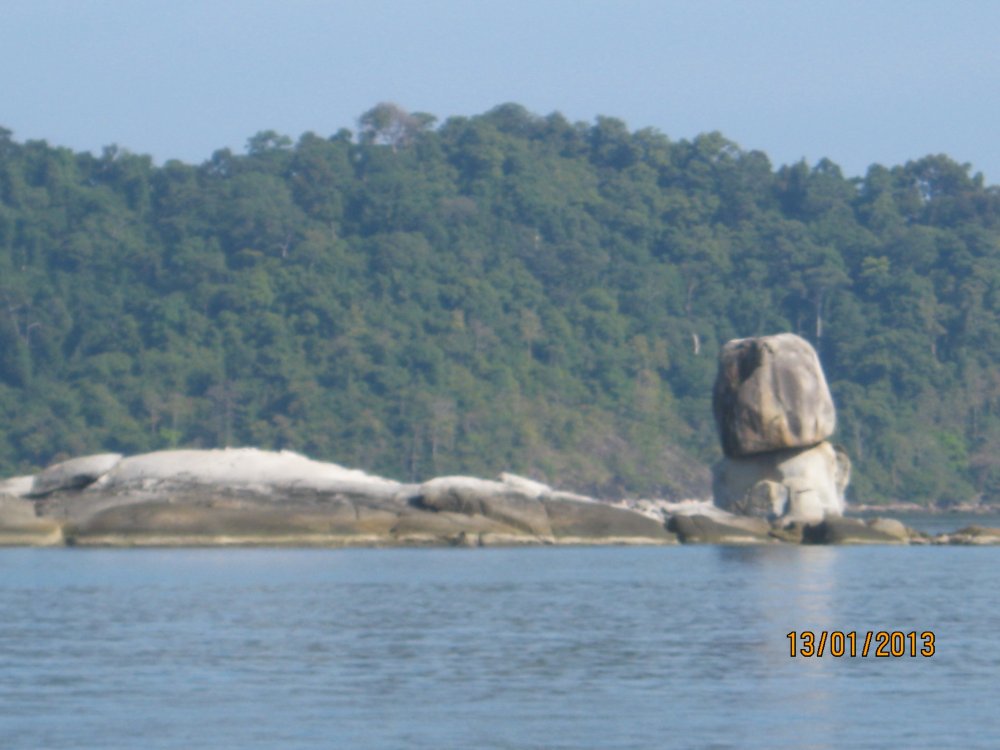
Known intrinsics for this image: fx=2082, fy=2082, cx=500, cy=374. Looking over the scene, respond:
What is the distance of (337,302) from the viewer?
9975 centimetres

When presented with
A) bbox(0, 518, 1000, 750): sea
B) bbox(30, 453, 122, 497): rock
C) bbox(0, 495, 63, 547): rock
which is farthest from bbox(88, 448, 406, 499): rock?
bbox(0, 518, 1000, 750): sea

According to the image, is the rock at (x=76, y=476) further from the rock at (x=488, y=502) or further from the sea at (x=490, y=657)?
the rock at (x=488, y=502)

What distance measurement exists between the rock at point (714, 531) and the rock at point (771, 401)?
203 cm

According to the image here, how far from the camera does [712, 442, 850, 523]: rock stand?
4697cm

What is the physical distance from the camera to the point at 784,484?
47.2m

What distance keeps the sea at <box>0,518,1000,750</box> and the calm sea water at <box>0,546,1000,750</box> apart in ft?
0.16

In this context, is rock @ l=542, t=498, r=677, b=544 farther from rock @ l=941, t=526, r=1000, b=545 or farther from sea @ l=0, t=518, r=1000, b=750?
rock @ l=941, t=526, r=1000, b=545

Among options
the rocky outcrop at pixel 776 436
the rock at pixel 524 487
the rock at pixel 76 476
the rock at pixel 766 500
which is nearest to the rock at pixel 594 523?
the rock at pixel 524 487

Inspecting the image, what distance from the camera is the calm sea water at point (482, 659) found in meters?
17.2

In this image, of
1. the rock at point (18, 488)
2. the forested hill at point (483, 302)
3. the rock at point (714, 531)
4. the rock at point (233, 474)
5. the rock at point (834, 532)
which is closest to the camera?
the rock at point (233, 474)

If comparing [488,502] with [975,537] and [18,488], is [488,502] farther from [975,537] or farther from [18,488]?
[975,537]

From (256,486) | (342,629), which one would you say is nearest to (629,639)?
(342,629)
